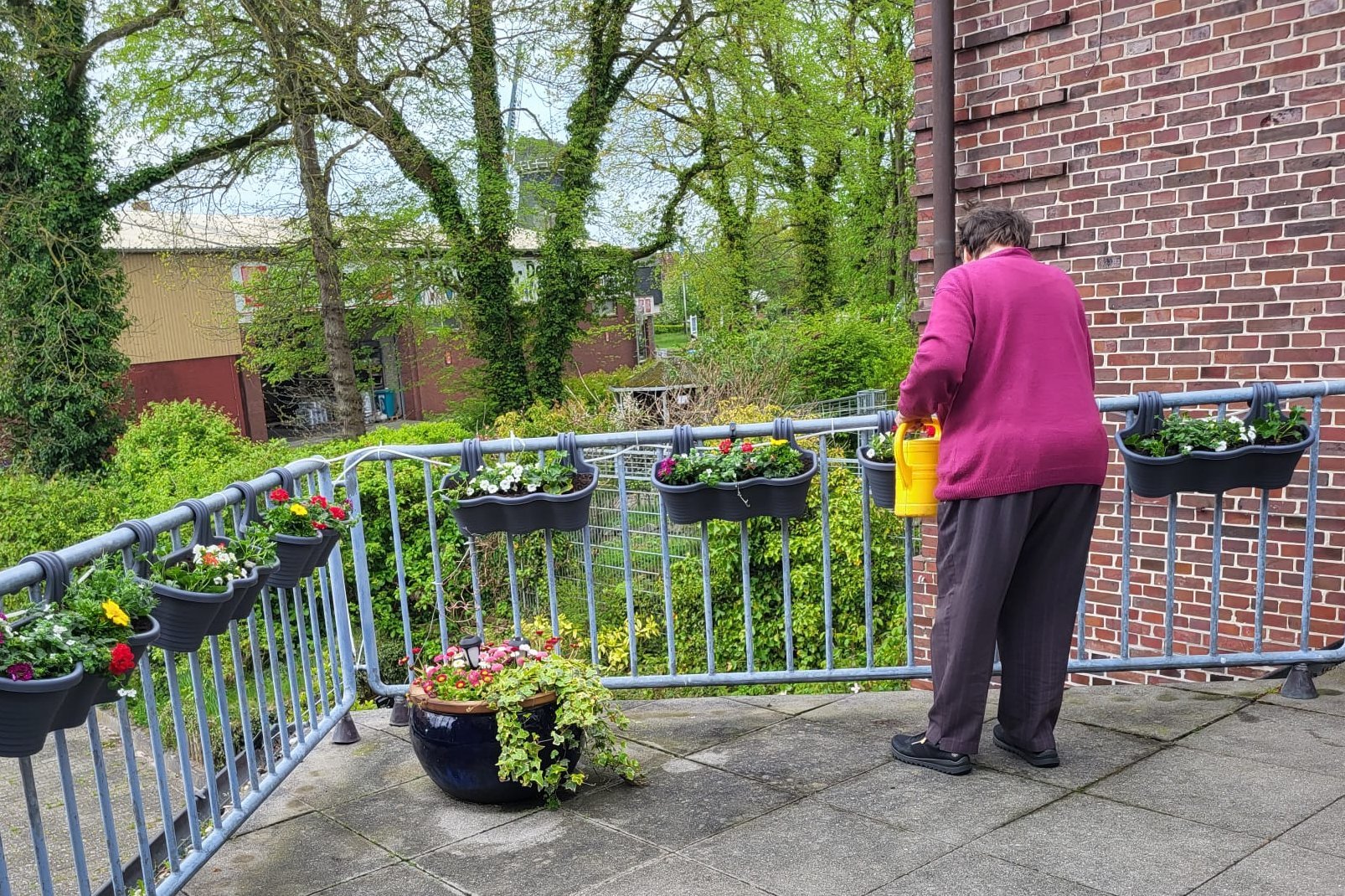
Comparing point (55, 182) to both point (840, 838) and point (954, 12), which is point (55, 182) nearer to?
point (954, 12)

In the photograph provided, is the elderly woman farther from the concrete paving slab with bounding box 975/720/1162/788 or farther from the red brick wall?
the red brick wall

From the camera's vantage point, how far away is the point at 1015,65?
5.42m

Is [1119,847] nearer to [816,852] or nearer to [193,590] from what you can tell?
[816,852]

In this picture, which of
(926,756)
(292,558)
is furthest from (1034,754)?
(292,558)

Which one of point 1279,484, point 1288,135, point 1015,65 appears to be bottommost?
point 1279,484

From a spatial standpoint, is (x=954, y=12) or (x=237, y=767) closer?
(x=237, y=767)

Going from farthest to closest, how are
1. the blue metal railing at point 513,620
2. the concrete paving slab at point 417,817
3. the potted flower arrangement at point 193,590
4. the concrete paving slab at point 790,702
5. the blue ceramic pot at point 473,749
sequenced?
the concrete paving slab at point 790,702, the blue ceramic pot at point 473,749, the concrete paving slab at point 417,817, the blue metal railing at point 513,620, the potted flower arrangement at point 193,590

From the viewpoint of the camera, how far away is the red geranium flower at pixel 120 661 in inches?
87.4

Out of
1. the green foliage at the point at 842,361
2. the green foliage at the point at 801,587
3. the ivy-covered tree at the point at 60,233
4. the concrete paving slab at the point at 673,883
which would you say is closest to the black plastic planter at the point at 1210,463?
the concrete paving slab at the point at 673,883

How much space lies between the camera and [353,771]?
3814 mm

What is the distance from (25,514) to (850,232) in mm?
18790

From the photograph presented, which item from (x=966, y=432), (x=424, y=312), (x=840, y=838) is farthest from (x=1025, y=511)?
(x=424, y=312)

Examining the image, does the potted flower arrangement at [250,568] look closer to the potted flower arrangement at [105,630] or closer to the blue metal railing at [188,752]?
the blue metal railing at [188,752]

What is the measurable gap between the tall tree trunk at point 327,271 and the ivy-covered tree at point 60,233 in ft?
3.38
